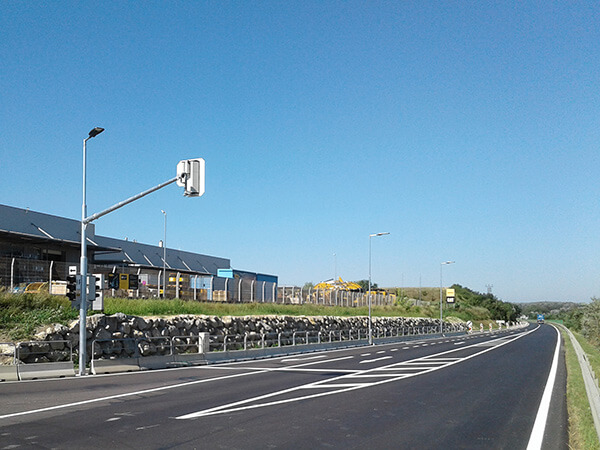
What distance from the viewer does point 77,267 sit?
85.1 ft

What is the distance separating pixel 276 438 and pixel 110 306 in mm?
22230

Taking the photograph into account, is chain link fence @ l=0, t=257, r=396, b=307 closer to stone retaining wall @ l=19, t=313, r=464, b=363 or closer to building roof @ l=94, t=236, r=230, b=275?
stone retaining wall @ l=19, t=313, r=464, b=363

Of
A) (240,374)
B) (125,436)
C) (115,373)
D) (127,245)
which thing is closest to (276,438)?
(125,436)

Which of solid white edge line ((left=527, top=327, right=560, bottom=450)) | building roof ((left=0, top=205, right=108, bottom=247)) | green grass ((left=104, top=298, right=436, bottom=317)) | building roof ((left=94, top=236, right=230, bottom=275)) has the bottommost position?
solid white edge line ((left=527, top=327, right=560, bottom=450))

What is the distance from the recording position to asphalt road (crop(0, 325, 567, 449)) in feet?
32.4

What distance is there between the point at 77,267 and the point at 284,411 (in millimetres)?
16668

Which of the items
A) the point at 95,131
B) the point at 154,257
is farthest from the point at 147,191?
the point at 154,257

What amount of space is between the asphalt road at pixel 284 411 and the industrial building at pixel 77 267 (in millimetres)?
10360

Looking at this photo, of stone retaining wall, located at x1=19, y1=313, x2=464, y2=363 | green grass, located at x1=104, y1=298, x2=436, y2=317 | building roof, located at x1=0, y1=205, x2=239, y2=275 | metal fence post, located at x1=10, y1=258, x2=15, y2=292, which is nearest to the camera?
stone retaining wall, located at x1=19, y1=313, x2=464, y2=363

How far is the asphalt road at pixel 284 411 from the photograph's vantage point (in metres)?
9.88

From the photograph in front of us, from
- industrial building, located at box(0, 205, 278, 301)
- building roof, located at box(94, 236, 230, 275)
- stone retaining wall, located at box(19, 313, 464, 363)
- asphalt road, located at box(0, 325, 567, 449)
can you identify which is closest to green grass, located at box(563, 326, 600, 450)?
asphalt road, located at box(0, 325, 567, 449)

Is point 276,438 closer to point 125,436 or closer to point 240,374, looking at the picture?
point 125,436

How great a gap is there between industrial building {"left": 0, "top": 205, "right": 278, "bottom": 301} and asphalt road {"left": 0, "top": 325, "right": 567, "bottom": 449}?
10.4m

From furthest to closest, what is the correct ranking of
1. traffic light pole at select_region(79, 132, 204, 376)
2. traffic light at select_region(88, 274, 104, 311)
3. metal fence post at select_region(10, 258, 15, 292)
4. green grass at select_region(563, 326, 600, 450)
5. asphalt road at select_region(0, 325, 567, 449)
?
metal fence post at select_region(10, 258, 15, 292) < traffic light at select_region(88, 274, 104, 311) < traffic light pole at select_region(79, 132, 204, 376) < asphalt road at select_region(0, 325, 567, 449) < green grass at select_region(563, 326, 600, 450)
